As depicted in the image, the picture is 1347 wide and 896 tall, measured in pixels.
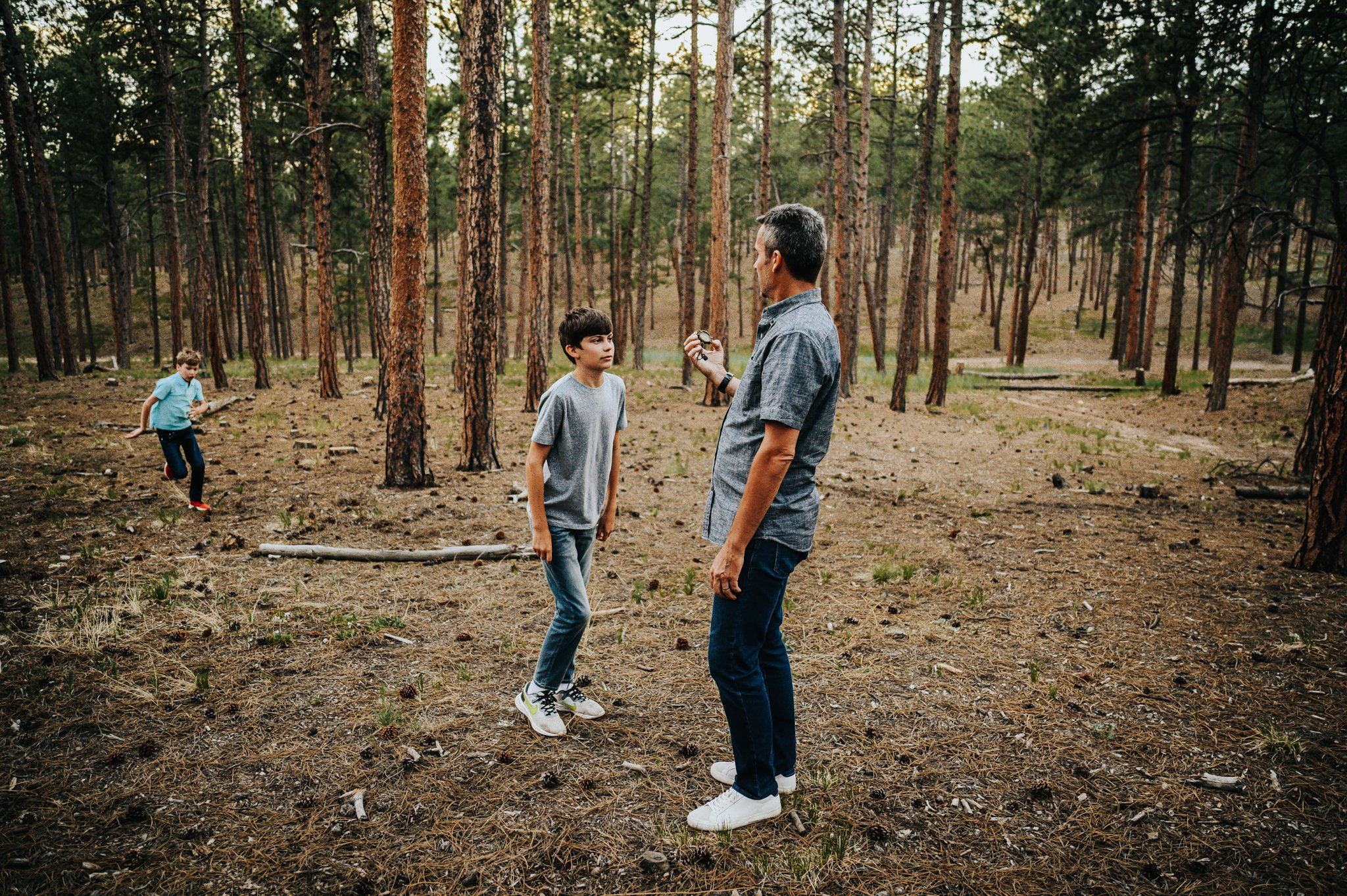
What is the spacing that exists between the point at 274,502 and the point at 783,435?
800cm

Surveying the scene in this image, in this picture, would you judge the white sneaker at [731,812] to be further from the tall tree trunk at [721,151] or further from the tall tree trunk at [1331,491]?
the tall tree trunk at [721,151]

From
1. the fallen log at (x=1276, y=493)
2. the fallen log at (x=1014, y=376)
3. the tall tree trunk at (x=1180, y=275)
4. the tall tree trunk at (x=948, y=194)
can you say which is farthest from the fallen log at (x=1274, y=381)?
the fallen log at (x=1276, y=493)

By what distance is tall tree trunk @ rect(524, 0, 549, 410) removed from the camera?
14.4 meters

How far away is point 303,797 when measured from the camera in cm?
339

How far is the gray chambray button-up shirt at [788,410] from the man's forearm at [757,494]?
8 cm

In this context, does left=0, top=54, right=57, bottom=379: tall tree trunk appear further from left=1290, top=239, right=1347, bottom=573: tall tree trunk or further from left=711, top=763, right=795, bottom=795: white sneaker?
left=1290, top=239, right=1347, bottom=573: tall tree trunk

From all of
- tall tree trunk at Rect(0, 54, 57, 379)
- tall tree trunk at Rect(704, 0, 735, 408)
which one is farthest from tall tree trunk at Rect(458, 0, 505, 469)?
tall tree trunk at Rect(0, 54, 57, 379)

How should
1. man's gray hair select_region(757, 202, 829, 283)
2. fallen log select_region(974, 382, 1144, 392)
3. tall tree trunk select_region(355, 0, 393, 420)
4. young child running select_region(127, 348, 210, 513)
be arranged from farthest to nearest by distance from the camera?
fallen log select_region(974, 382, 1144, 392)
tall tree trunk select_region(355, 0, 393, 420)
young child running select_region(127, 348, 210, 513)
man's gray hair select_region(757, 202, 829, 283)

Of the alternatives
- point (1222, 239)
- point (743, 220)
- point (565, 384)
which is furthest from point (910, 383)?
Result: point (743, 220)

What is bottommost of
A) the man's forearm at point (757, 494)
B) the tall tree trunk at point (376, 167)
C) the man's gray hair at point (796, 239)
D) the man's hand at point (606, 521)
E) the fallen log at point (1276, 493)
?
the fallen log at point (1276, 493)

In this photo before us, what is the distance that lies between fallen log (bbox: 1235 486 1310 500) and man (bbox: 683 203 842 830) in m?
9.76

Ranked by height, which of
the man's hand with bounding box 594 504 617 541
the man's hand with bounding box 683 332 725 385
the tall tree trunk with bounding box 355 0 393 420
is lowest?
the man's hand with bounding box 594 504 617 541

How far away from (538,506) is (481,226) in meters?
7.34

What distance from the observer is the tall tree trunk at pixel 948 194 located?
16578 millimetres
